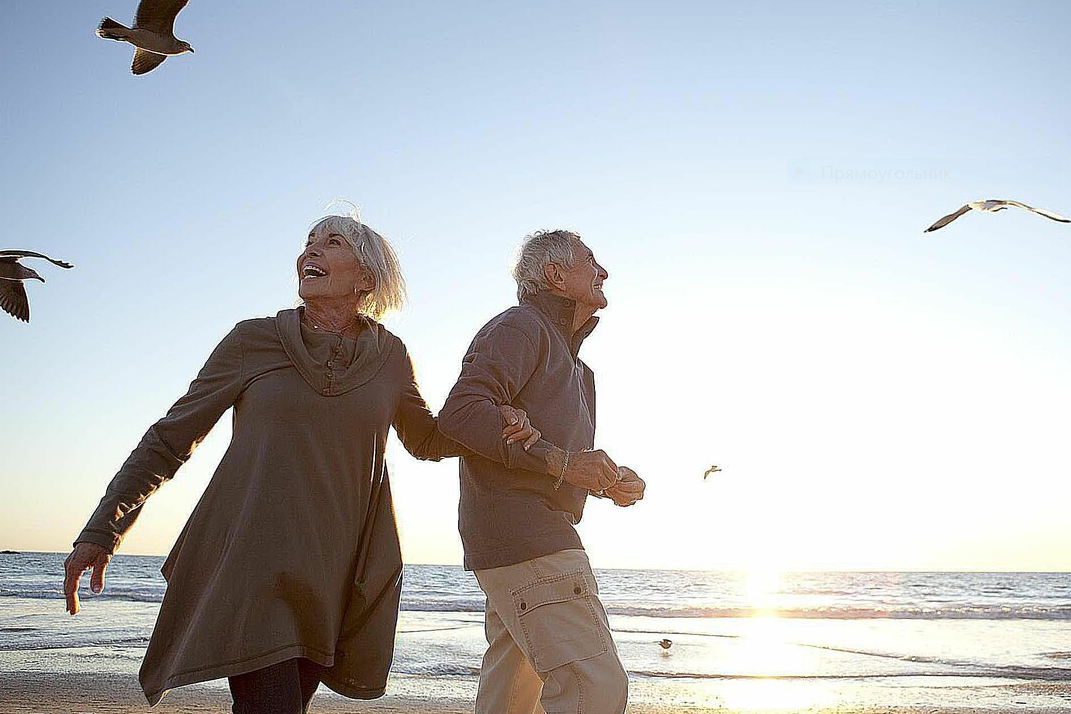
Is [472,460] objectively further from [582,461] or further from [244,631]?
[244,631]

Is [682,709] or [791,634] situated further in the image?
[791,634]

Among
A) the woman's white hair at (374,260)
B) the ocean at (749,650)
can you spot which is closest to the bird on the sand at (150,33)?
the woman's white hair at (374,260)

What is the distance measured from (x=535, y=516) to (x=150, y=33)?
380cm

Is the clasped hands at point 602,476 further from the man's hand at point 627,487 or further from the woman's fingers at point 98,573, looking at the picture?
the woman's fingers at point 98,573

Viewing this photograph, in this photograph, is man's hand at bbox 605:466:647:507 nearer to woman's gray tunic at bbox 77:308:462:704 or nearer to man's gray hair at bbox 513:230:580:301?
woman's gray tunic at bbox 77:308:462:704

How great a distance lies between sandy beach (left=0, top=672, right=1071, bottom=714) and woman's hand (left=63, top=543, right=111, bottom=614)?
423 cm

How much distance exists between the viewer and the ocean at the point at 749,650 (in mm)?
8141

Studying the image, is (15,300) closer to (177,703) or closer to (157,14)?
(157,14)

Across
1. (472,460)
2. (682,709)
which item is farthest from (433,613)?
(472,460)

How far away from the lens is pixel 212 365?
268 cm

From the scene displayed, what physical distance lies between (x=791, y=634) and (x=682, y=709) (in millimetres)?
8608

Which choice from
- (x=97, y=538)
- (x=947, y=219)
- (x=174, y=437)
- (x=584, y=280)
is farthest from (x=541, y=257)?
(x=947, y=219)

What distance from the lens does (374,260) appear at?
2.95m

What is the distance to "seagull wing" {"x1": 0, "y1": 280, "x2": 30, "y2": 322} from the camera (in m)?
6.43
